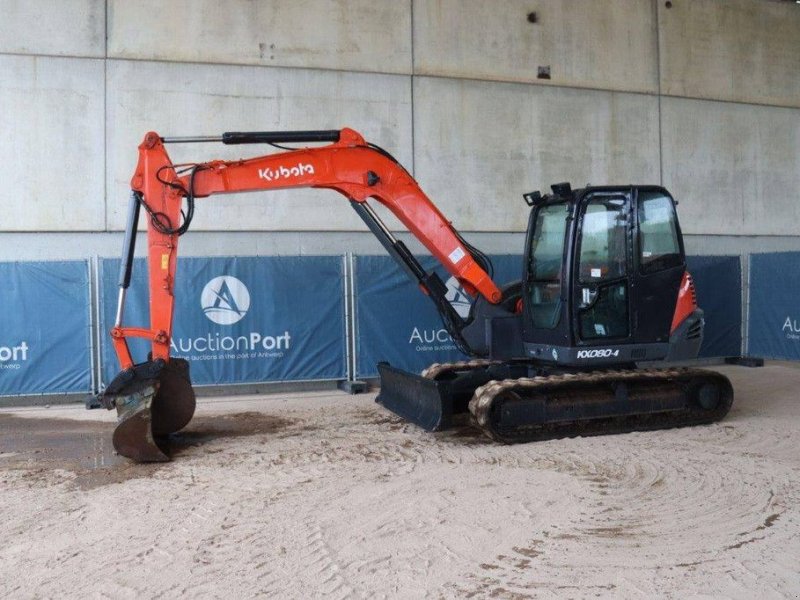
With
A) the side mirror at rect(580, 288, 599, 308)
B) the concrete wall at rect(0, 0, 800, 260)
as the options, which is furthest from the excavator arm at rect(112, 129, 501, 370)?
the concrete wall at rect(0, 0, 800, 260)

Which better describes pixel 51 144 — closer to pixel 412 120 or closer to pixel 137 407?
pixel 412 120

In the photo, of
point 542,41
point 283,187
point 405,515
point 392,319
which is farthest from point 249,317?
point 542,41

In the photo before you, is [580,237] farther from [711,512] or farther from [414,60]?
[414,60]

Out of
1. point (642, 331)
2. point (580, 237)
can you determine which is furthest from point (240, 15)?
point (642, 331)

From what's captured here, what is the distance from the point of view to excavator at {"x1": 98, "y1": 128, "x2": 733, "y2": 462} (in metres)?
6.59

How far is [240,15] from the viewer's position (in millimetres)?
11039

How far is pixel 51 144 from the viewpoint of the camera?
10.4 metres

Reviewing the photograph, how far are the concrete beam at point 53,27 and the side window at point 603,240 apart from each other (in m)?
7.75

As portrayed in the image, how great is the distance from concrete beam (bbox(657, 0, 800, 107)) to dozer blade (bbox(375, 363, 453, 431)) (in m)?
8.57

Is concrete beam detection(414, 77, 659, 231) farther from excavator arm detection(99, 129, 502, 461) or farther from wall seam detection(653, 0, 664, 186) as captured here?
excavator arm detection(99, 129, 502, 461)

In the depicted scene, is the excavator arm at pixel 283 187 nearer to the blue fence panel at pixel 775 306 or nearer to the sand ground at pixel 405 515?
the sand ground at pixel 405 515

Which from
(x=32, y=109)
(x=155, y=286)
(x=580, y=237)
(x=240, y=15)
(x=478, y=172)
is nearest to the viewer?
(x=155, y=286)

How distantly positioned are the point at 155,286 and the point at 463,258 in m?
3.07

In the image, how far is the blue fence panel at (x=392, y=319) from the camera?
10617mm
